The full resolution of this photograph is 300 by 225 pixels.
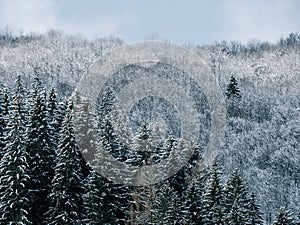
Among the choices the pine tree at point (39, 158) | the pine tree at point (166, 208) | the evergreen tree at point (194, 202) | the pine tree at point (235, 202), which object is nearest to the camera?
the pine tree at point (166, 208)

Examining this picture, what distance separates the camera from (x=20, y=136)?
35.6 meters

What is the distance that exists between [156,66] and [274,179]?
98.4m

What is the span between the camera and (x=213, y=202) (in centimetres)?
3831

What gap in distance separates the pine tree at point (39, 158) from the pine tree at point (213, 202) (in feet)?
41.6

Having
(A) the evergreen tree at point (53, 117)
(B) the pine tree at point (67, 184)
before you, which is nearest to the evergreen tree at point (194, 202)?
(B) the pine tree at point (67, 184)

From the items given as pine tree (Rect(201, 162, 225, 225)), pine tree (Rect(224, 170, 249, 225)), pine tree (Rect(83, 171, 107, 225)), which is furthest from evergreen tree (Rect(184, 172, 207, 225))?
pine tree (Rect(83, 171, 107, 225))

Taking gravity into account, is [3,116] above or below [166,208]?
above

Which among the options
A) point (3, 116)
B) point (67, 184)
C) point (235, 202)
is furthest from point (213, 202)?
point (3, 116)

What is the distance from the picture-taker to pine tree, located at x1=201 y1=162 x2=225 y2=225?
36.7m

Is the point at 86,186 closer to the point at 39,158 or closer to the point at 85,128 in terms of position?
the point at 39,158

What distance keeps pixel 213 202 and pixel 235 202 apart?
2.89 metres

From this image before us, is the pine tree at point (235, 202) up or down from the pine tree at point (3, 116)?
down

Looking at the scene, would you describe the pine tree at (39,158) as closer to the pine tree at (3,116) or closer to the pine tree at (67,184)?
the pine tree at (67,184)

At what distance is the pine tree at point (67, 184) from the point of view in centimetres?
3634
